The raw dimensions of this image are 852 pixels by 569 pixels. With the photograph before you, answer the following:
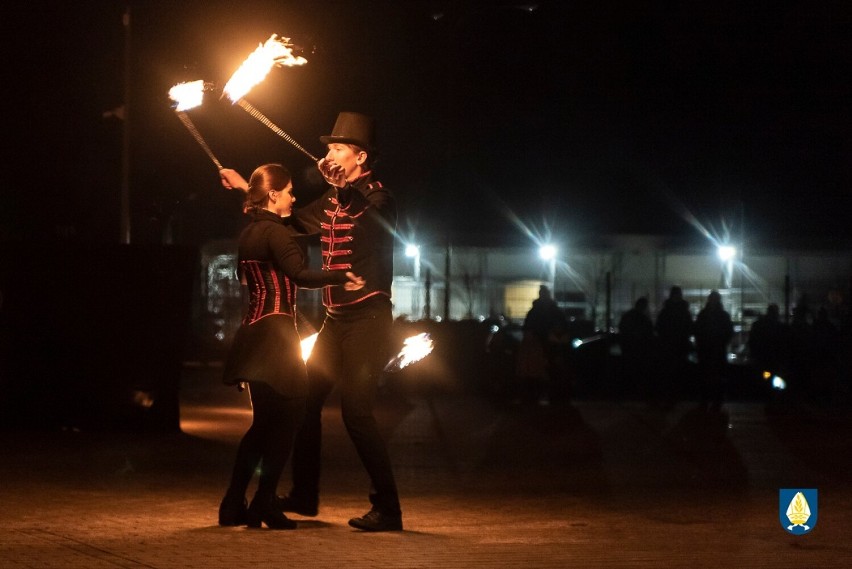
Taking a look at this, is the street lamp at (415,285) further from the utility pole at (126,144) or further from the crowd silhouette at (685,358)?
the utility pole at (126,144)

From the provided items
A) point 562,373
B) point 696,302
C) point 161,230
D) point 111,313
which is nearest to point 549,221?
point 696,302

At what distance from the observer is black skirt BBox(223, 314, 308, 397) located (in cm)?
801

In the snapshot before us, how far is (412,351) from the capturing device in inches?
328

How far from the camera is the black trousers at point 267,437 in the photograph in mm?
8102

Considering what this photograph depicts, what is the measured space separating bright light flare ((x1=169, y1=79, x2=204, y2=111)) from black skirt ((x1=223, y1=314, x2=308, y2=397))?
136cm

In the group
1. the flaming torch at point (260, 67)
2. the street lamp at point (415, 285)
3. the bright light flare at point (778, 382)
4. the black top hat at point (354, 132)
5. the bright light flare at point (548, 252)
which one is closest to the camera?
the flaming torch at point (260, 67)

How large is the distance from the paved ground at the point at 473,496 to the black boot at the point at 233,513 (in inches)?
8.5

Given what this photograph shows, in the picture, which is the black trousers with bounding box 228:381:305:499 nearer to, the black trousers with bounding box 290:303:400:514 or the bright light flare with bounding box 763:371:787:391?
the black trousers with bounding box 290:303:400:514

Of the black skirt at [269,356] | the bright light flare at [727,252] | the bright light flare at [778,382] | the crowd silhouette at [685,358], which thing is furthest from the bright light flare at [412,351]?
the bright light flare at [727,252]

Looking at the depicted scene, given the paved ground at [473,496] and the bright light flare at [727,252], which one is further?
the bright light flare at [727,252]

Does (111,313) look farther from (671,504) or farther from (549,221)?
(549,221)

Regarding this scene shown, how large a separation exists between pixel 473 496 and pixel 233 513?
2474mm

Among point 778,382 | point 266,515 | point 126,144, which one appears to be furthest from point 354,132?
point 778,382

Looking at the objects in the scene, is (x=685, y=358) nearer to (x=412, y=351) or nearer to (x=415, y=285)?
(x=415, y=285)
